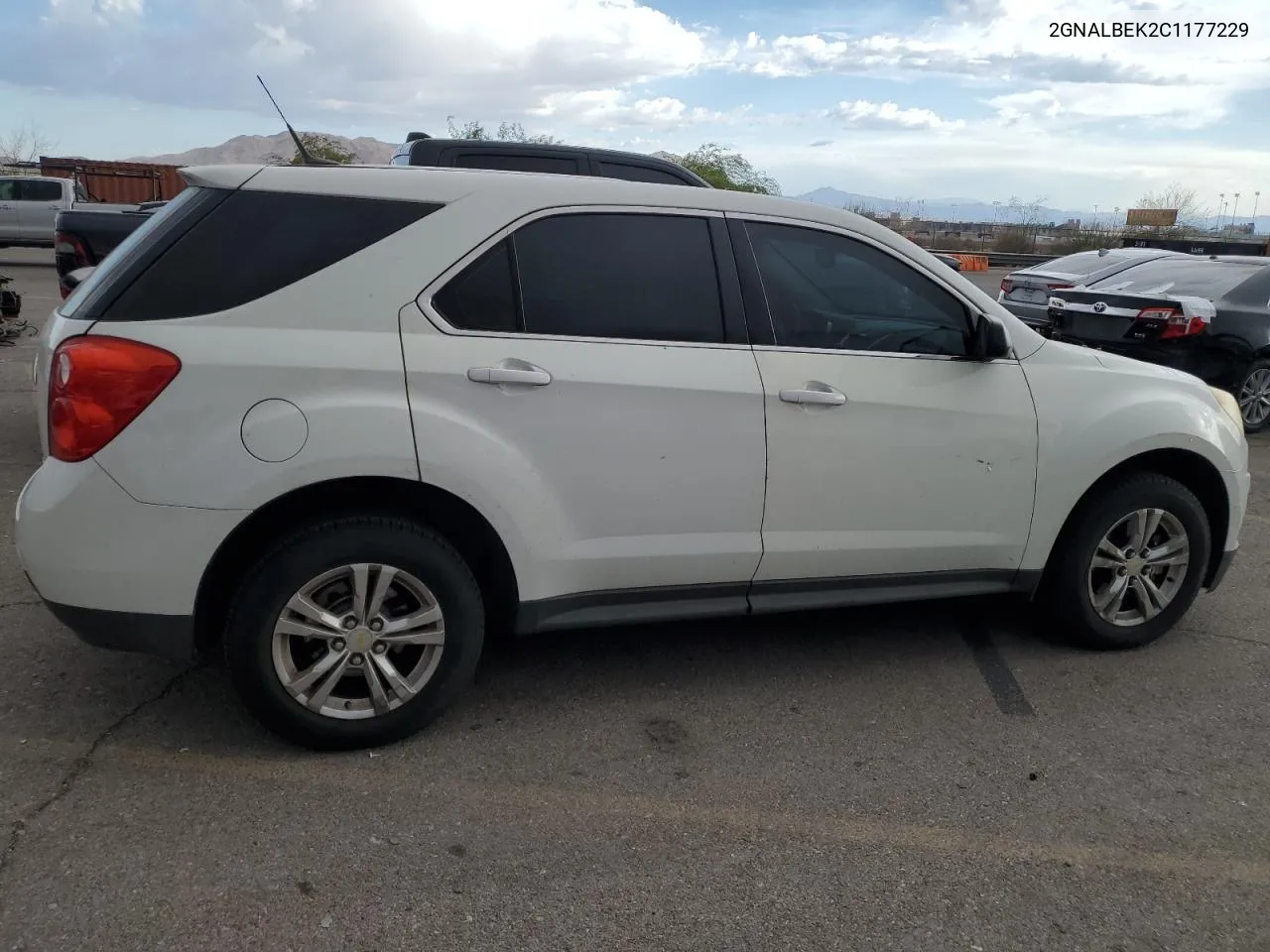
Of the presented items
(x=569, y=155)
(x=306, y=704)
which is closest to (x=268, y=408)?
(x=306, y=704)

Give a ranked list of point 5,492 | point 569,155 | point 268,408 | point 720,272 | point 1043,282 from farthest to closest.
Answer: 1. point 1043,282
2. point 569,155
3. point 5,492
4. point 720,272
5. point 268,408

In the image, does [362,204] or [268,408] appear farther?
[362,204]

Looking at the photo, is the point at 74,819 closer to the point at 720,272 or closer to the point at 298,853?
the point at 298,853

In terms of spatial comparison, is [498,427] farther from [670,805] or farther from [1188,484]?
[1188,484]

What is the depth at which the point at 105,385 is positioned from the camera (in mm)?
3000

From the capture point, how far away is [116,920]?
2.57 meters

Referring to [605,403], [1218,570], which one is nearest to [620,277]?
[605,403]

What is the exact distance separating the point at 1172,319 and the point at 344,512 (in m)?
7.81

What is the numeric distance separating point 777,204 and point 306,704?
2375 millimetres

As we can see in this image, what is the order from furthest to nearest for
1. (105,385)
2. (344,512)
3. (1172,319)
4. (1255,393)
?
(1255,393)
(1172,319)
(344,512)
(105,385)

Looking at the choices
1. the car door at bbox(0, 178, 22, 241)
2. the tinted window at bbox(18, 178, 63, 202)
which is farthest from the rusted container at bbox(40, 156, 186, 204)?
the car door at bbox(0, 178, 22, 241)

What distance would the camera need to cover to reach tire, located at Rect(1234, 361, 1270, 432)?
30.6 feet

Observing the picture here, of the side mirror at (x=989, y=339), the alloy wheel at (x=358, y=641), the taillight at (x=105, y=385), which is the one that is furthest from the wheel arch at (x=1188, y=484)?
the taillight at (x=105, y=385)

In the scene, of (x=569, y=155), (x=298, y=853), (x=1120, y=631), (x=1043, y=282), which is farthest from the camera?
(x=1043, y=282)
